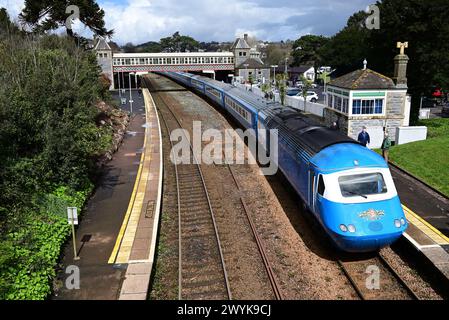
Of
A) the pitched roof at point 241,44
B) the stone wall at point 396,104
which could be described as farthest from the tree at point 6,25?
the pitched roof at point 241,44

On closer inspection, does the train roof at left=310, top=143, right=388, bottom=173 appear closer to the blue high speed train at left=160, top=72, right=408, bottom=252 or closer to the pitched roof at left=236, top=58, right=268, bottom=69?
the blue high speed train at left=160, top=72, right=408, bottom=252

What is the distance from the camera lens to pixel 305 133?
15156 mm

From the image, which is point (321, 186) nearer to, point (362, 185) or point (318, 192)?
point (318, 192)

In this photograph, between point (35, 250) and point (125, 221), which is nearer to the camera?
point (35, 250)

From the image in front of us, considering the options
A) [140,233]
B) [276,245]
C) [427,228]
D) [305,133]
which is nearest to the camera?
[276,245]

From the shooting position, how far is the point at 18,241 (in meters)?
11.5

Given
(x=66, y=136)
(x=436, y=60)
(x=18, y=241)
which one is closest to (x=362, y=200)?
(x=18, y=241)

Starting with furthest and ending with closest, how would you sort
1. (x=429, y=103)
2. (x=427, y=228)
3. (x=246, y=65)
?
(x=246, y=65)
(x=429, y=103)
(x=427, y=228)

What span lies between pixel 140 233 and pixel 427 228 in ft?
31.0

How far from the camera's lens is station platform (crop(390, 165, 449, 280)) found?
11.7 m

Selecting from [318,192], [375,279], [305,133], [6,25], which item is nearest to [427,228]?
[375,279]

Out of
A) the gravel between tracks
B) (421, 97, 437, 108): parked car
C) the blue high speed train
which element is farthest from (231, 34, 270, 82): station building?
the blue high speed train

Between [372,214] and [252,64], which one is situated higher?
[252,64]
